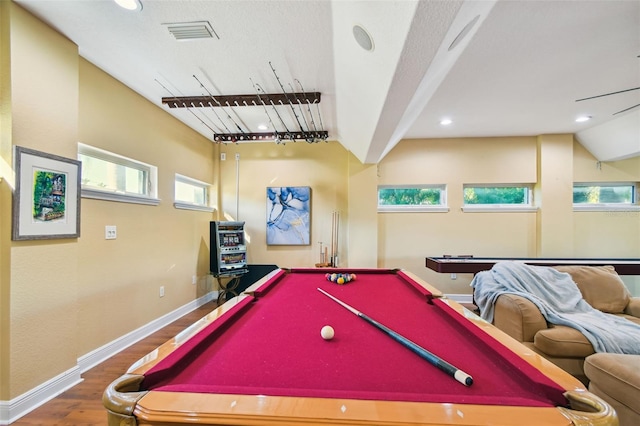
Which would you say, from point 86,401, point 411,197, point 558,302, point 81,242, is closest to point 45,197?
point 81,242

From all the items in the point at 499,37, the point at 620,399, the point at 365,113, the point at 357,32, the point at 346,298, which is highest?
the point at 499,37

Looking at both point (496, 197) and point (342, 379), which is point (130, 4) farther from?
point (496, 197)

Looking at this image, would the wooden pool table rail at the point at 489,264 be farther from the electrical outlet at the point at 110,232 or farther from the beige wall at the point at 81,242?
the electrical outlet at the point at 110,232

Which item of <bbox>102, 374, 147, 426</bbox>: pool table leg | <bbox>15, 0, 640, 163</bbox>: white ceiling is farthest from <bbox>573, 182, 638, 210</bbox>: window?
<bbox>102, 374, 147, 426</bbox>: pool table leg

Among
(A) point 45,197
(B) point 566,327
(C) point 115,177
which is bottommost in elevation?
(B) point 566,327

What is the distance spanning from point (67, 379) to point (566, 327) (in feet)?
12.4

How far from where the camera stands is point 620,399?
4.57ft

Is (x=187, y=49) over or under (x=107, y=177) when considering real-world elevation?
over

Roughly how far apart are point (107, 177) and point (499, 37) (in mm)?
3614

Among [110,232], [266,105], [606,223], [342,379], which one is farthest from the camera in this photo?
[606,223]

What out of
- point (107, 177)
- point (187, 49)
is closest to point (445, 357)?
point (187, 49)

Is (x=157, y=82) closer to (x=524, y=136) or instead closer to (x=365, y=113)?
(x=365, y=113)

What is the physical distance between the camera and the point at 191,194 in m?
4.16

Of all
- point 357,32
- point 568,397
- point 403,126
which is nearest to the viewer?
point 568,397
